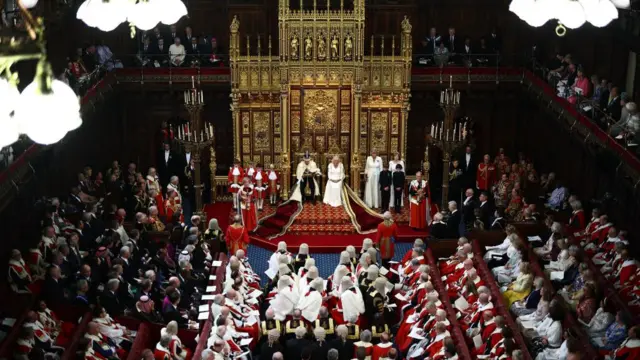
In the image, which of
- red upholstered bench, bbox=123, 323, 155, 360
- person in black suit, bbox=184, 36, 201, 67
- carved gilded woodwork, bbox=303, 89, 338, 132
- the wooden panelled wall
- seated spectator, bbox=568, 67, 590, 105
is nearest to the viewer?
red upholstered bench, bbox=123, 323, 155, 360

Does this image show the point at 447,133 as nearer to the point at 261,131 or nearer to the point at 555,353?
the point at 261,131

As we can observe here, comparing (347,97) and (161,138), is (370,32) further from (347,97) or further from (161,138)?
(161,138)

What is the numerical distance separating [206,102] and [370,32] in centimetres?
565

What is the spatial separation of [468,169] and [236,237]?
8.60 meters

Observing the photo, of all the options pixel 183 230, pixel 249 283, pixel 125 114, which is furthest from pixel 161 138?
pixel 249 283

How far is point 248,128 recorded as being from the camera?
96.1 feet

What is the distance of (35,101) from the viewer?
6.00 metres

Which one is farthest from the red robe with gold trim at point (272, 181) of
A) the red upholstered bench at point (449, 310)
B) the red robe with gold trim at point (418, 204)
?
the red upholstered bench at point (449, 310)

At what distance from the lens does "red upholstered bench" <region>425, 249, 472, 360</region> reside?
17156 millimetres

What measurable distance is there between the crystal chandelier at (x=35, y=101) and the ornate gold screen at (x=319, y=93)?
21.7 m

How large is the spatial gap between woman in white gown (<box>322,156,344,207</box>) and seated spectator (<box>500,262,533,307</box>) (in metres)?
8.08

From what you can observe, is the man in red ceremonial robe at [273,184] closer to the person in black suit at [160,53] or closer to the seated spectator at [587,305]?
the person in black suit at [160,53]

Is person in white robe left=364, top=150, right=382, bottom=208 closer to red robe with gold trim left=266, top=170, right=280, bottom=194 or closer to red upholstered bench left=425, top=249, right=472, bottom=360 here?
red robe with gold trim left=266, top=170, right=280, bottom=194

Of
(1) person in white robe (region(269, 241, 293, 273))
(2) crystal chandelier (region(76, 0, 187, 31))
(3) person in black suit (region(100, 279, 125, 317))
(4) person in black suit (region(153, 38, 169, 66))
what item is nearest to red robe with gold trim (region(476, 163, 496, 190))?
(1) person in white robe (region(269, 241, 293, 273))
